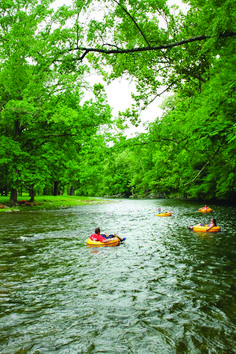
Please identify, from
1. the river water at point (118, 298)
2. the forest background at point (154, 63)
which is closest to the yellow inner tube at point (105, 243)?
the river water at point (118, 298)

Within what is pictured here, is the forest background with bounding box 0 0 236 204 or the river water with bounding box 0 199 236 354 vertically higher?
the forest background with bounding box 0 0 236 204

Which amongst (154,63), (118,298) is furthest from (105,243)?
(154,63)

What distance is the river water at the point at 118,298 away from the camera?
4.95 m

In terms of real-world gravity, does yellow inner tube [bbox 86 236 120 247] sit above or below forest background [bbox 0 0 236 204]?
below

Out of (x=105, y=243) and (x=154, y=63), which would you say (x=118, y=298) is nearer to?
(x=105, y=243)

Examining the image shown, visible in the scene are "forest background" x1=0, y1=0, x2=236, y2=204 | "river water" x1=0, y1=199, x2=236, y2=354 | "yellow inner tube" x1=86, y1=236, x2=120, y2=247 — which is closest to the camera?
"river water" x1=0, y1=199, x2=236, y2=354

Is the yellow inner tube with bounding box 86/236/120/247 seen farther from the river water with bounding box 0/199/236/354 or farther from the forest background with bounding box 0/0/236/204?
the forest background with bounding box 0/0/236/204

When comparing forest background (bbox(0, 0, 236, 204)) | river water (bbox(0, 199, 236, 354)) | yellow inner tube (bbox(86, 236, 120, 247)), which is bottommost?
river water (bbox(0, 199, 236, 354))

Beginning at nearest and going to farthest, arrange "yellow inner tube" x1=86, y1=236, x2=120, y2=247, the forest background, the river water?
the river water → the forest background → "yellow inner tube" x1=86, y1=236, x2=120, y2=247

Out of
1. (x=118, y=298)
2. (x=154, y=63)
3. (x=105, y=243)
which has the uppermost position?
(x=154, y=63)

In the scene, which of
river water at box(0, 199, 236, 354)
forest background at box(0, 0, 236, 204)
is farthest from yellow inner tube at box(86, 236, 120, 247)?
forest background at box(0, 0, 236, 204)

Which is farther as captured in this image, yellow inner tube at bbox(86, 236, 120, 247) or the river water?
yellow inner tube at bbox(86, 236, 120, 247)

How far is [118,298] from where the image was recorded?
6.88 m

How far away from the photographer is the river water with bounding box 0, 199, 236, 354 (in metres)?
4.95
